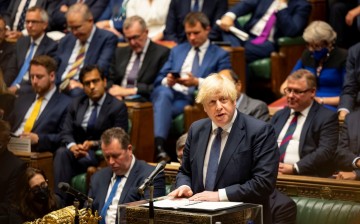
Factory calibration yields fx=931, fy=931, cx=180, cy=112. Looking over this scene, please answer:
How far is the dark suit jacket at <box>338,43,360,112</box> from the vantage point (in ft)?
18.5

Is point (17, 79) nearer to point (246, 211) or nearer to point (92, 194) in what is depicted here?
point (92, 194)

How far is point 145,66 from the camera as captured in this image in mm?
6621

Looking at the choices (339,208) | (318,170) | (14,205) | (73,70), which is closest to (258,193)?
(339,208)

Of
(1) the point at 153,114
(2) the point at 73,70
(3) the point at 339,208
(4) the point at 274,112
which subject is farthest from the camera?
(2) the point at 73,70

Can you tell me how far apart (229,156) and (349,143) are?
151 cm

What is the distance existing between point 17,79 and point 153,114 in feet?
4.51

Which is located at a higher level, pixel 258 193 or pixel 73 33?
pixel 73 33

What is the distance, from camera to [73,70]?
6879mm

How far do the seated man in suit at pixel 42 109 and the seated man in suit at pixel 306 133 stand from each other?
1689 millimetres

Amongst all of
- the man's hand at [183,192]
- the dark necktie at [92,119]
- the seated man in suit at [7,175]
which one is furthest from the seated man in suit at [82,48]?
the man's hand at [183,192]

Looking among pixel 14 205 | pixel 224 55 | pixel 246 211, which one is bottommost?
pixel 14 205

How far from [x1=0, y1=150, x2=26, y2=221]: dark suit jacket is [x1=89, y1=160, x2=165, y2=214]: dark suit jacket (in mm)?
414

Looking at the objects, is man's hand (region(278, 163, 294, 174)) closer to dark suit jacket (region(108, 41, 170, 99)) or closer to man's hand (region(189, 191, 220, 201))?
man's hand (region(189, 191, 220, 201))

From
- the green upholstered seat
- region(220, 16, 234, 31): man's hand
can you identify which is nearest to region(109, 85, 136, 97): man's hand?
region(220, 16, 234, 31): man's hand
